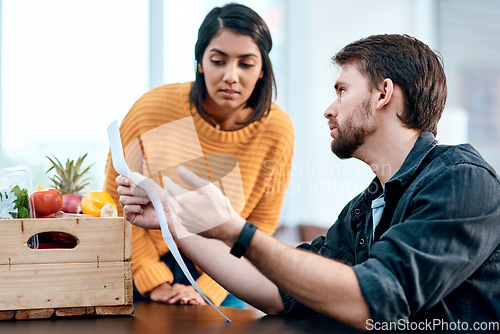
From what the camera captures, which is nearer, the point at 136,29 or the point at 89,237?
the point at 89,237

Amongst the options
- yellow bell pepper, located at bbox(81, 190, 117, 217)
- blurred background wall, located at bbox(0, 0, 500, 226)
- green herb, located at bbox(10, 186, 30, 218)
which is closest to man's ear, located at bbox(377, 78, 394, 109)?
yellow bell pepper, located at bbox(81, 190, 117, 217)

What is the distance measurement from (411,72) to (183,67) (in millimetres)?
2794

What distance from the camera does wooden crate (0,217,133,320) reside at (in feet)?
3.79

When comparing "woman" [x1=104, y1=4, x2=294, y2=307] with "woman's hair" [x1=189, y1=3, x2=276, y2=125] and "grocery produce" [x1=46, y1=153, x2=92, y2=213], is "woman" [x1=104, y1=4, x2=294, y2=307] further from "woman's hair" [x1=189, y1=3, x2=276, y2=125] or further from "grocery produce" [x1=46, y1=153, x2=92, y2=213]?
"grocery produce" [x1=46, y1=153, x2=92, y2=213]

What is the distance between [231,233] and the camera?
939mm

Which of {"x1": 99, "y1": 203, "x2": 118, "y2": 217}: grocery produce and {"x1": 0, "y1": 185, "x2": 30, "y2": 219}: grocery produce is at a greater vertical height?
{"x1": 0, "y1": 185, "x2": 30, "y2": 219}: grocery produce

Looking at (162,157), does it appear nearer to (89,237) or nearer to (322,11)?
(89,237)

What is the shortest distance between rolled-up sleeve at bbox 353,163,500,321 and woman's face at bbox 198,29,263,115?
913 millimetres

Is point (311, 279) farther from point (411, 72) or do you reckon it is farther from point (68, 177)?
point (68, 177)

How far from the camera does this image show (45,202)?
1239mm

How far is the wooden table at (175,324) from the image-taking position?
1.04 m

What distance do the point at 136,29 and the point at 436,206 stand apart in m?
3.16

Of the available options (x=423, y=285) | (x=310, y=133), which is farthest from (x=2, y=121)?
(x=423, y=285)

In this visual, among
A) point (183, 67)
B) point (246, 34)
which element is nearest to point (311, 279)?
point (246, 34)
